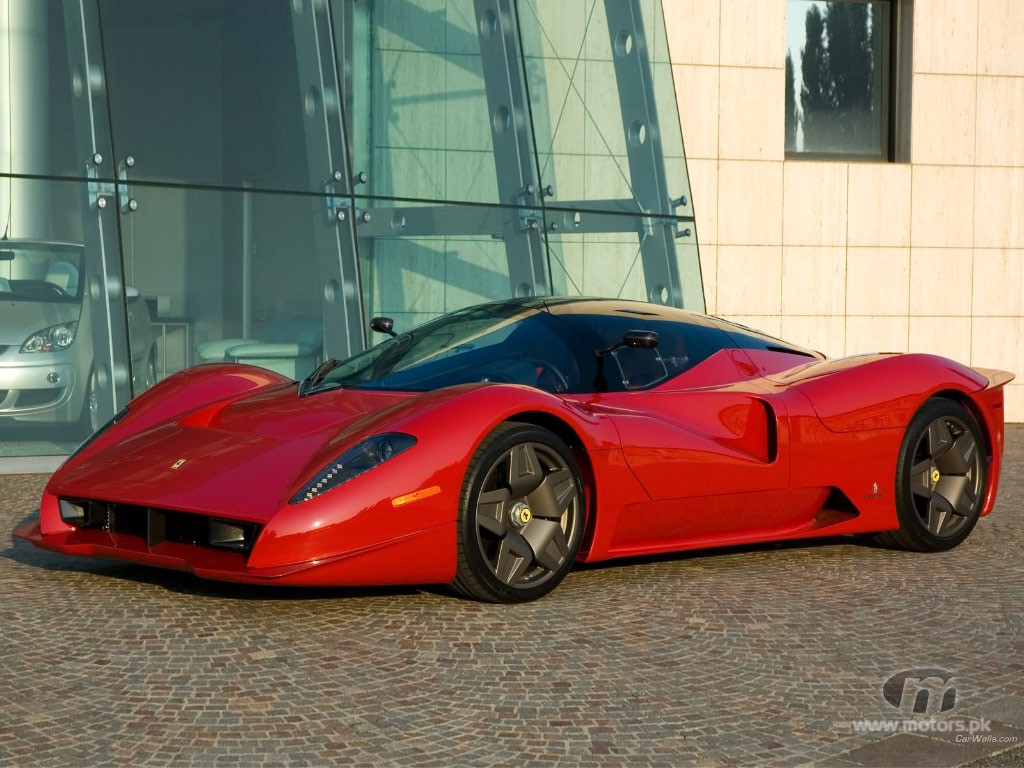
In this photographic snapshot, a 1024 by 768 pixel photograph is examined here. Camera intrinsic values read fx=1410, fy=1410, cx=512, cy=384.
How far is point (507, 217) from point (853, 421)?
619 cm

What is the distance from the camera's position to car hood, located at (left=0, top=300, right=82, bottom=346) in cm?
974

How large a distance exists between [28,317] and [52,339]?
22 cm

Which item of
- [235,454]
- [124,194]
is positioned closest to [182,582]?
[235,454]

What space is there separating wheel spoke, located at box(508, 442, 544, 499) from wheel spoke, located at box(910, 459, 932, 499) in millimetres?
2157

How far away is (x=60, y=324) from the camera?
32.6 feet

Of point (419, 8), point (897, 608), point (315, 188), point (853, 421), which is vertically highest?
point (419, 8)

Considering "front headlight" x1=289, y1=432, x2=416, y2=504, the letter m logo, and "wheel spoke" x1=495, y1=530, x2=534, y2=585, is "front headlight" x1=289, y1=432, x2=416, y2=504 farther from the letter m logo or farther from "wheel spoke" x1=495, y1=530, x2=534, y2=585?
the letter m logo

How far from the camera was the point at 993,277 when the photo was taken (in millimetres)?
16266

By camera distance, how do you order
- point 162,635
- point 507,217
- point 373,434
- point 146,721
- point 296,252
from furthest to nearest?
point 507,217, point 296,252, point 373,434, point 162,635, point 146,721

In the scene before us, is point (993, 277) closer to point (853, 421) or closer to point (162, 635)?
point (853, 421)

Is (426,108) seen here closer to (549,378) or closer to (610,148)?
(610,148)

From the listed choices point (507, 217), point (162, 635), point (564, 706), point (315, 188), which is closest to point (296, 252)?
point (315, 188)

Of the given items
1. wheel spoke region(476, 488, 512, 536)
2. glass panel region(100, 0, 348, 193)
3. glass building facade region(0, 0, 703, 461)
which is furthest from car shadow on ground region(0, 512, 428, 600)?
glass panel region(100, 0, 348, 193)

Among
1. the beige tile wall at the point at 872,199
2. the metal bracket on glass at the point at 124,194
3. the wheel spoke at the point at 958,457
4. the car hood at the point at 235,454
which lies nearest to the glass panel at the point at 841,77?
the beige tile wall at the point at 872,199
